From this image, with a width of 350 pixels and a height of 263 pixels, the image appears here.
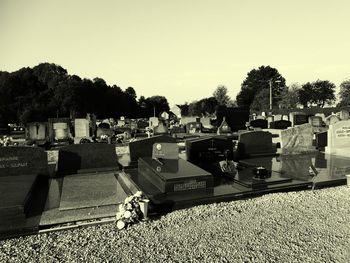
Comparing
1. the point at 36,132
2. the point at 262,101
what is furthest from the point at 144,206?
the point at 262,101

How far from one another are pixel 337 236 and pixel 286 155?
6.44 m

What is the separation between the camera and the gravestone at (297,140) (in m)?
10.9

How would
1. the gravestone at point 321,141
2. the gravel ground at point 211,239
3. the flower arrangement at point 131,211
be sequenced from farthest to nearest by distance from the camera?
the gravestone at point 321,141
the flower arrangement at point 131,211
the gravel ground at point 211,239

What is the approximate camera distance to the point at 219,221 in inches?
203

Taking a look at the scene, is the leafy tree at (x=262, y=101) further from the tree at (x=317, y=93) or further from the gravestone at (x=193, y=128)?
the gravestone at (x=193, y=128)

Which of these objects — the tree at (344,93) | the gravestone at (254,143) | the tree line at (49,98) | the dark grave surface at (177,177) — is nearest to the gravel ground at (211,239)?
the dark grave surface at (177,177)

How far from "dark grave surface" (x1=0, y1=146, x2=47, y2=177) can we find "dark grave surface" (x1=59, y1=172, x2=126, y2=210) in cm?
80

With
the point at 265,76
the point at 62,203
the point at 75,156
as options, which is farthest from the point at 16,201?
the point at 265,76

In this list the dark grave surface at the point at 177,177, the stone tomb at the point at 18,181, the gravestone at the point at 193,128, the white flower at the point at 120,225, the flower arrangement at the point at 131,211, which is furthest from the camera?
the gravestone at the point at 193,128

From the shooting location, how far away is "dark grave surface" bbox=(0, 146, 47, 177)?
758 cm

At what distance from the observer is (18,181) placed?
23.1 feet

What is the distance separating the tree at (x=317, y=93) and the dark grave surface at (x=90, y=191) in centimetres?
6927

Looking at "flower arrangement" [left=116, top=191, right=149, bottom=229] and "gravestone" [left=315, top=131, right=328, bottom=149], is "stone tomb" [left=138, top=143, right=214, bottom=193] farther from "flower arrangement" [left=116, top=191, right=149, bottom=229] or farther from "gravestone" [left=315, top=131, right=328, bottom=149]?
"gravestone" [left=315, top=131, right=328, bottom=149]

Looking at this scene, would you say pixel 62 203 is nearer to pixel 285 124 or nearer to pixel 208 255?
pixel 208 255
